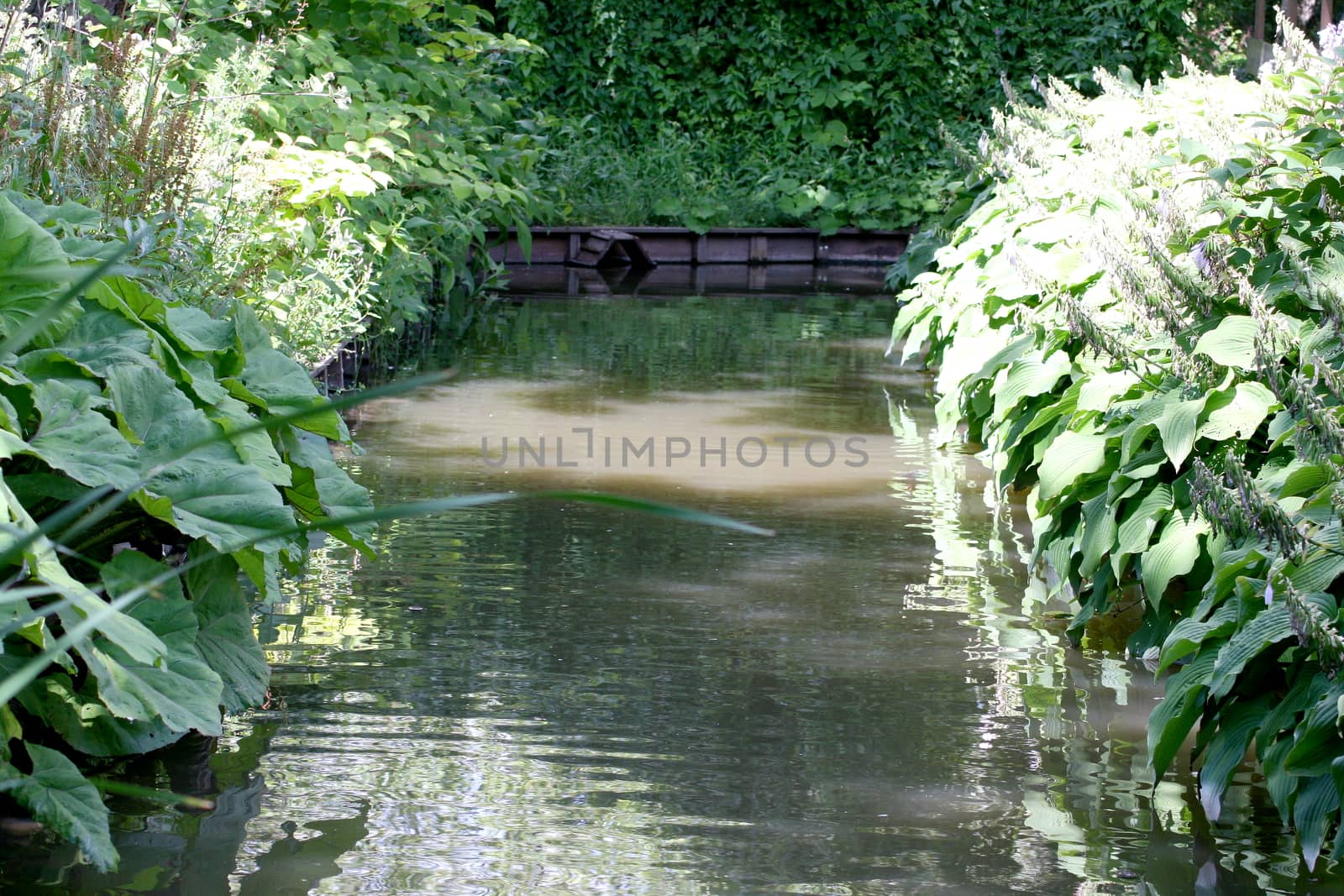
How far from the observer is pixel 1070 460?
387 cm

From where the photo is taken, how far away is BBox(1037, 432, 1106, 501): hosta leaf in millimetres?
3832

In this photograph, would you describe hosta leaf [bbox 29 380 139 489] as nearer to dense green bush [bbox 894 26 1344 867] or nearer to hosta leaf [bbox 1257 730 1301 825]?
dense green bush [bbox 894 26 1344 867]

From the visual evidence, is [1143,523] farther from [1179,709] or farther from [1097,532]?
[1179,709]

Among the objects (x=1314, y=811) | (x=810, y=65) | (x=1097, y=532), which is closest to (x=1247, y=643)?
(x=1314, y=811)

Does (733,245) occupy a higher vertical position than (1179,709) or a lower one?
higher

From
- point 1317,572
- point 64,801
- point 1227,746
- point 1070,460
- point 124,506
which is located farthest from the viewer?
point 1070,460

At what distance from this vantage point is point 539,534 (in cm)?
510

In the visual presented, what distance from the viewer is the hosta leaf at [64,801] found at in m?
2.46

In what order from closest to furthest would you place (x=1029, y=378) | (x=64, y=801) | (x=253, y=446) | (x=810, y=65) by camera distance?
(x=64, y=801)
(x=253, y=446)
(x=1029, y=378)
(x=810, y=65)

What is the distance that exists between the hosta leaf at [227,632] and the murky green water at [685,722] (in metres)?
0.15

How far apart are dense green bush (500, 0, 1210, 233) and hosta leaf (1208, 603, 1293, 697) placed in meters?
15.2

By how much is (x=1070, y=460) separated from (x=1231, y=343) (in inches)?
22.6

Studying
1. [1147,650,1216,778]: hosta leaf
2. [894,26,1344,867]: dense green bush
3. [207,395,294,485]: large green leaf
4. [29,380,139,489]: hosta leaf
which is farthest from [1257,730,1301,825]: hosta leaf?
[29,380,139,489]: hosta leaf

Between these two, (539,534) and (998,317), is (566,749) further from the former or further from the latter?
(998,317)
